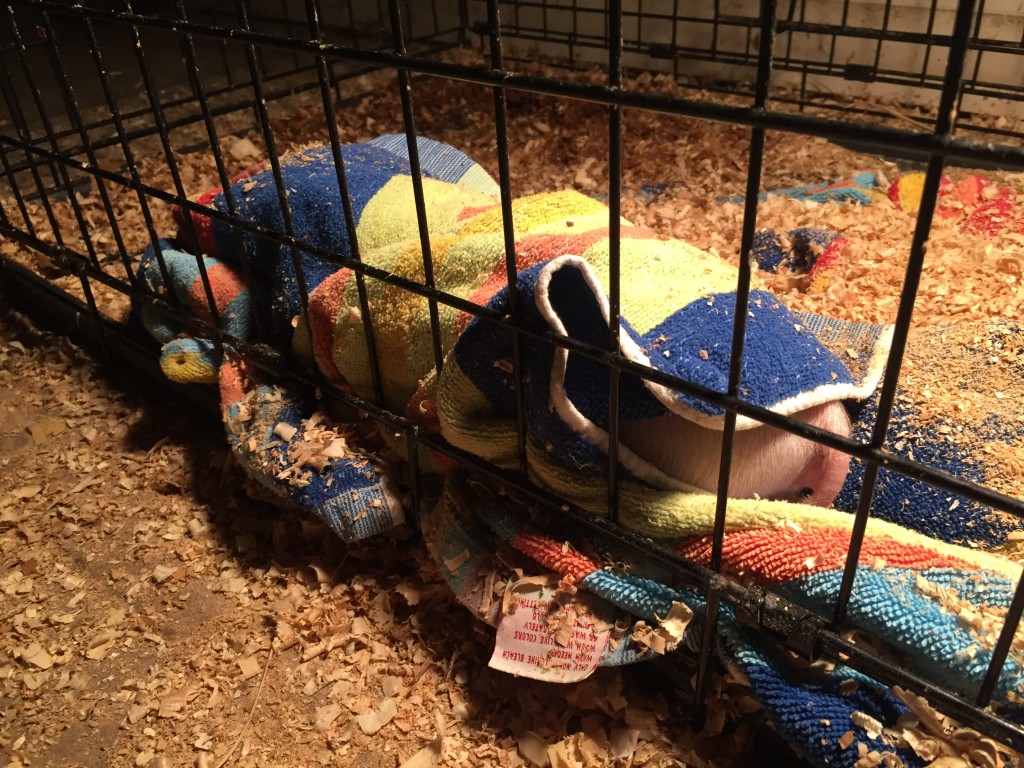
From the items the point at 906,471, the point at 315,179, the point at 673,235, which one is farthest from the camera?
the point at 673,235

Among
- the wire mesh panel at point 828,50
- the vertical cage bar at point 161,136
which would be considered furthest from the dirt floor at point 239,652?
the wire mesh panel at point 828,50

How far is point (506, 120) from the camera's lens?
37.0 inches

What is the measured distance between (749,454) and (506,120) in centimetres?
46

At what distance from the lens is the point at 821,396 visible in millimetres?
893

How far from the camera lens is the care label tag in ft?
3.02

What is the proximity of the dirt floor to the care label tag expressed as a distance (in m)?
0.07

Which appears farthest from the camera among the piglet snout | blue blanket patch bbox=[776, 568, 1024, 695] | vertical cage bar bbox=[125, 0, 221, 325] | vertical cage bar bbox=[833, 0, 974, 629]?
vertical cage bar bbox=[125, 0, 221, 325]

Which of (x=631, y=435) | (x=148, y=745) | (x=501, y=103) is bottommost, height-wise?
(x=148, y=745)

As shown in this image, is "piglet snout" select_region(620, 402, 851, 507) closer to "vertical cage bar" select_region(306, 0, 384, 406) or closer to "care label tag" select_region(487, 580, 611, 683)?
"care label tag" select_region(487, 580, 611, 683)

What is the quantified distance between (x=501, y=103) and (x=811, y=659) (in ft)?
1.97

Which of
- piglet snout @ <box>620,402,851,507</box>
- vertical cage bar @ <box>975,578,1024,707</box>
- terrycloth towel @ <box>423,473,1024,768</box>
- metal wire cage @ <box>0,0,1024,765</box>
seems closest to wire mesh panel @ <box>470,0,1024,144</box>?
metal wire cage @ <box>0,0,1024,765</box>

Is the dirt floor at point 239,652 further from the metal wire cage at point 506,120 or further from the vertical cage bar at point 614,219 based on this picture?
the vertical cage bar at point 614,219

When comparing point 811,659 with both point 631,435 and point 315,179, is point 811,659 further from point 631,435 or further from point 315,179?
point 315,179

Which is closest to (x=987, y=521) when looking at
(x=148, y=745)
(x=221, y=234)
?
(x=148, y=745)
